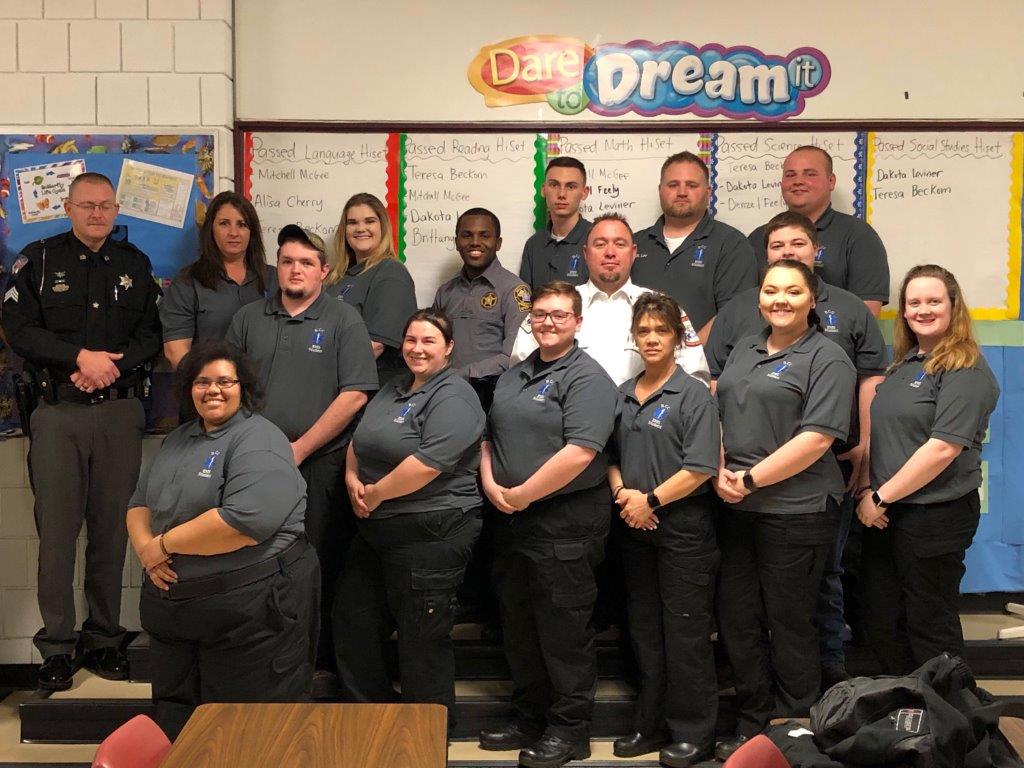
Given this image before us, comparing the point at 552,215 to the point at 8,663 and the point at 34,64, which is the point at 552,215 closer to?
the point at 34,64

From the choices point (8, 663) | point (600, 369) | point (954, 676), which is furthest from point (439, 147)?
point (954, 676)

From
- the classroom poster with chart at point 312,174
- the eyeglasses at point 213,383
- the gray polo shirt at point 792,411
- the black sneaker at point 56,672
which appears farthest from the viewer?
the classroom poster with chart at point 312,174

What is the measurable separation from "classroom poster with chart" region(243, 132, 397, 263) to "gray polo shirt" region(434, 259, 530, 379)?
760 mm

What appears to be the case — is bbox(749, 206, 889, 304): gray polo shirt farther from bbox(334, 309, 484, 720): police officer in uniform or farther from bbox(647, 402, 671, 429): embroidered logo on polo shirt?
bbox(334, 309, 484, 720): police officer in uniform

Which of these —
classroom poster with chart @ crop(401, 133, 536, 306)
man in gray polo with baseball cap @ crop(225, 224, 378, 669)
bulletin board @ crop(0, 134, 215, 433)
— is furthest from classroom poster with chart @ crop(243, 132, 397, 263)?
man in gray polo with baseball cap @ crop(225, 224, 378, 669)

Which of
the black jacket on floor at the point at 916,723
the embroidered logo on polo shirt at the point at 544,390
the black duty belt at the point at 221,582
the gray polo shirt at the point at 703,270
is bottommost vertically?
the black jacket on floor at the point at 916,723

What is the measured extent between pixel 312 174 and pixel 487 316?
1.15 meters

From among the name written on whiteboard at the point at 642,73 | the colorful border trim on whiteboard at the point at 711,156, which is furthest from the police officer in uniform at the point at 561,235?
the colorful border trim on whiteboard at the point at 711,156

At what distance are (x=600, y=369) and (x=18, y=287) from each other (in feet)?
7.65

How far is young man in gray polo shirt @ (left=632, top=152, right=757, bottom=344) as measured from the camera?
4145mm

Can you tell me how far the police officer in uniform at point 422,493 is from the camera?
3529mm

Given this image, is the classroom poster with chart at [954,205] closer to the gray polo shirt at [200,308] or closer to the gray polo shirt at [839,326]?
the gray polo shirt at [839,326]

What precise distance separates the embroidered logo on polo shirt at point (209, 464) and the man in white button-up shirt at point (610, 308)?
47.1 inches

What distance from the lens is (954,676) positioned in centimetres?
223
